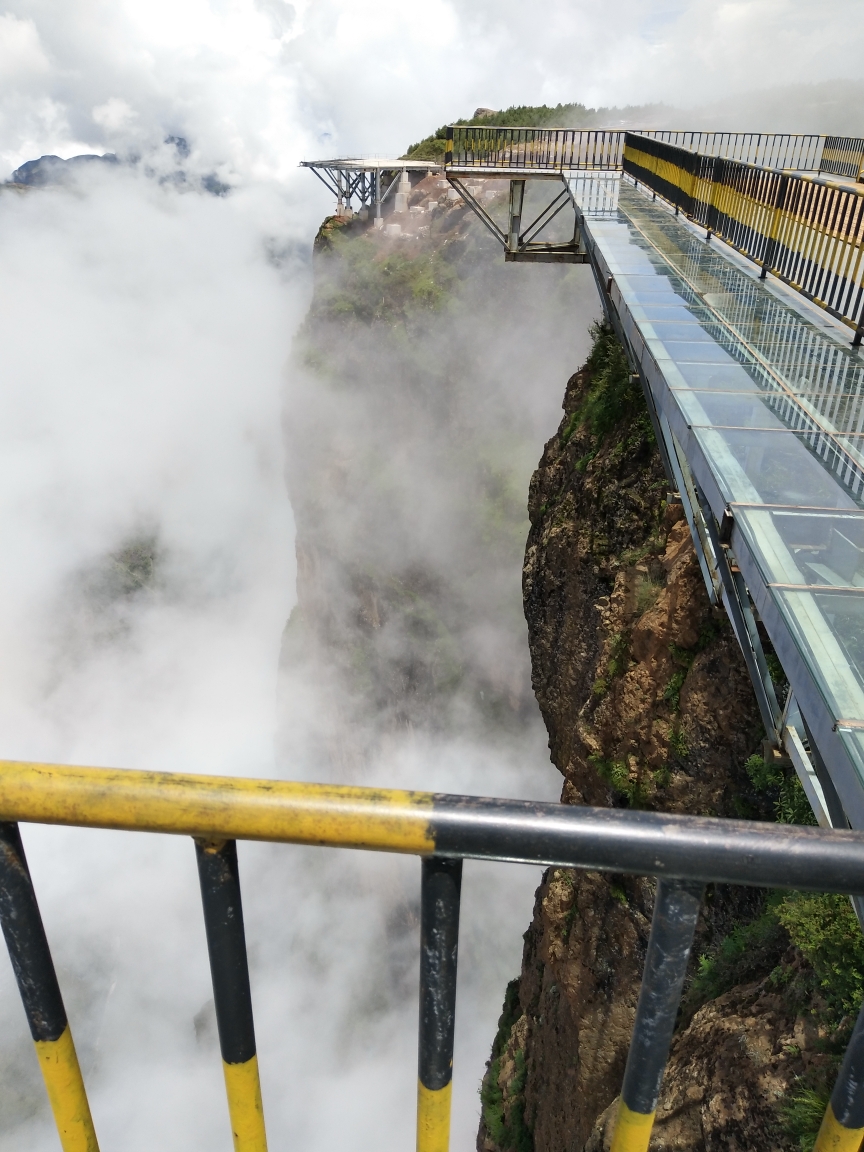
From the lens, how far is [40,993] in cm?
120

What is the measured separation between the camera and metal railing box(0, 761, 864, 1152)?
939 millimetres

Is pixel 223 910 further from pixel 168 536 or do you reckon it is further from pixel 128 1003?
pixel 168 536

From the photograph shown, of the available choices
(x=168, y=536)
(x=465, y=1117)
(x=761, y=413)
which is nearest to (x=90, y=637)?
(x=168, y=536)

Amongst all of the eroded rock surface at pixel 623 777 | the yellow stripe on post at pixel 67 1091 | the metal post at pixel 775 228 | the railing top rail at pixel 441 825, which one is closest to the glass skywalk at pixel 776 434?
the metal post at pixel 775 228

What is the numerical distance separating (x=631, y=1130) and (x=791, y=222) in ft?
27.5

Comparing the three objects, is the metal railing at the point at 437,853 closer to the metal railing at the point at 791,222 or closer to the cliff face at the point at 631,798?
the cliff face at the point at 631,798

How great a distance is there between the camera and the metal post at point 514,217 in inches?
551

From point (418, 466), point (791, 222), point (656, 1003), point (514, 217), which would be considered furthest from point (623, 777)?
point (418, 466)

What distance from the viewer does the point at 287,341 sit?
66.9 metres

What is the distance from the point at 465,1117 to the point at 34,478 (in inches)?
2618

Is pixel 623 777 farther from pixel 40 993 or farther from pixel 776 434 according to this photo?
pixel 40 993

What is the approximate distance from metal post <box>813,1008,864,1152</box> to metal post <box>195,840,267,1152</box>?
2.83ft

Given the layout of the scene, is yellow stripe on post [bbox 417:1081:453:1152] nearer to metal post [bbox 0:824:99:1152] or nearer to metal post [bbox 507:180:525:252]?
metal post [bbox 0:824:99:1152]

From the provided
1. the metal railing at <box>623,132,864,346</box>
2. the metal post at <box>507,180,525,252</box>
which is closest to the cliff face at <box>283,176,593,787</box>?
the metal post at <box>507,180,525,252</box>
